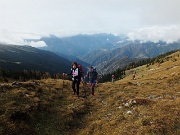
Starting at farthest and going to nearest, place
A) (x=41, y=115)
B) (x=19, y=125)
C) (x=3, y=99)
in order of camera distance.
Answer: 1. (x=3, y=99)
2. (x=41, y=115)
3. (x=19, y=125)

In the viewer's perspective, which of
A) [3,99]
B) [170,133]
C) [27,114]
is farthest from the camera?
[3,99]

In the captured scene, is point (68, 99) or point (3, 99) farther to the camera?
point (68, 99)

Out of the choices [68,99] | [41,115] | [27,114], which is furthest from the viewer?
[68,99]

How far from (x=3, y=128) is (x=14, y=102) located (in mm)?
4675

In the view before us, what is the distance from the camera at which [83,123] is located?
55.6ft

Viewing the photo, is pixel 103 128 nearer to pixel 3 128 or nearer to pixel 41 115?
pixel 41 115

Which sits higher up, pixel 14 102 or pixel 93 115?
pixel 14 102

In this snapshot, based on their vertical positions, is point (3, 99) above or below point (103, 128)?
above

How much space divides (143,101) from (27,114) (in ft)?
33.7

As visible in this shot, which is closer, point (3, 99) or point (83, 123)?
point (83, 123)

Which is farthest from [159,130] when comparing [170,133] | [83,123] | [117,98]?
[117,98]

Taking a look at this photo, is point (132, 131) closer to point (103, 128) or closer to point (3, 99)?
point (103, 128)

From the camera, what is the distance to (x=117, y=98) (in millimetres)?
23453

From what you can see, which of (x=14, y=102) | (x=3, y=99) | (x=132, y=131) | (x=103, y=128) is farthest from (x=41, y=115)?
(x=132, y=131)
